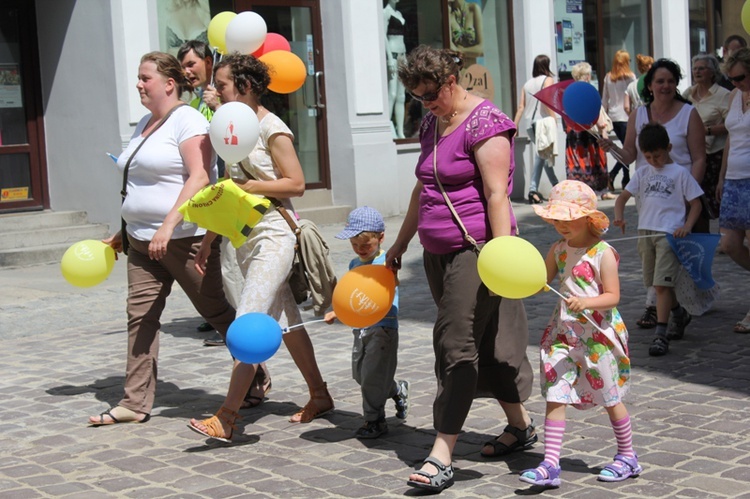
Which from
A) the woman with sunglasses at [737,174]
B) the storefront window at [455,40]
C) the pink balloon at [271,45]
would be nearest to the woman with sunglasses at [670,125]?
the woman with sunglasses at [737,174]

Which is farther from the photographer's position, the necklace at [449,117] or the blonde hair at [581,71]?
the blonde hair at [581,71]

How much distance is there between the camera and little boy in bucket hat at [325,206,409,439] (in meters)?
5.50

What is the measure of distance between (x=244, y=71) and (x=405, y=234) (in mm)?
1272

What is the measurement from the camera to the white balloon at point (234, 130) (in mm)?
5430

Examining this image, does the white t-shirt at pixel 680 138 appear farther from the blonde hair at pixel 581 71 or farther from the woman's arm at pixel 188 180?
the blonde hair at pixel 581 71

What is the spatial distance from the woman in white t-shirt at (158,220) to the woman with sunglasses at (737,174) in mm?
3638

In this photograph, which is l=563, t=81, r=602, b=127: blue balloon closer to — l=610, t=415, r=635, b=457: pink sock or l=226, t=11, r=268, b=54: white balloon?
l=226, t=11, r=268, b=54: white balloon

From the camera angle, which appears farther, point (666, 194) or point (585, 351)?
point (666, 194)

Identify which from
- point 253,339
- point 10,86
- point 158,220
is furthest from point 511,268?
point 10,86

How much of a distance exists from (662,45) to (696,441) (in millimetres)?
15968

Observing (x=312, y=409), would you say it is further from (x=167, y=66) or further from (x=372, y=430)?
(x=167, y=66)

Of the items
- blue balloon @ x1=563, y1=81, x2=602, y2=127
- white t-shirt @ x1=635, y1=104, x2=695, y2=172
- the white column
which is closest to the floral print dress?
blue balloon @ x1=563, y1=81, x2=602, y2=127

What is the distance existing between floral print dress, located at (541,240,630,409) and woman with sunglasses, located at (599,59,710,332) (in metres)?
2.72

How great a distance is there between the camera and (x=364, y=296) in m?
5.02
